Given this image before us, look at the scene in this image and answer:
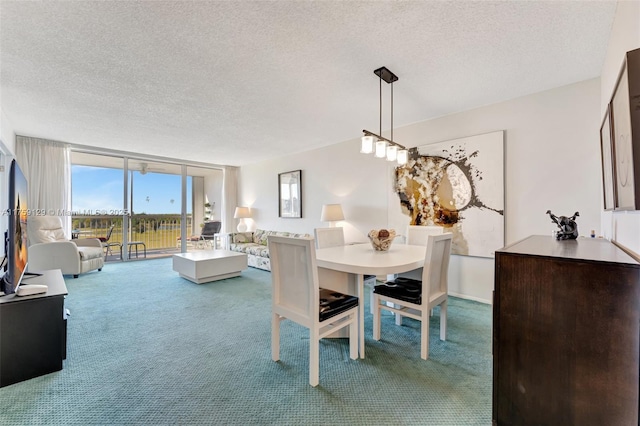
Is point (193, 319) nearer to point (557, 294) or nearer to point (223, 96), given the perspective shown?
point (223, 96)

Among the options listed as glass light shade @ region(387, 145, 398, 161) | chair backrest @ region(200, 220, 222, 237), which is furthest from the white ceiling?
chair backrest @ region(200, 220, 222, 237)

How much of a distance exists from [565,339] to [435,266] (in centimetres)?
117

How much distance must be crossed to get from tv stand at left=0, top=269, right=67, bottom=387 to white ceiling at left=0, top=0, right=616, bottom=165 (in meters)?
1.84

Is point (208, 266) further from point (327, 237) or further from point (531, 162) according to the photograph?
point (531, 162)

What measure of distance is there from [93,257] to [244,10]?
4.90 meters

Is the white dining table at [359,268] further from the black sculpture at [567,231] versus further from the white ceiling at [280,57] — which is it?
the white ceiling at [280,57]

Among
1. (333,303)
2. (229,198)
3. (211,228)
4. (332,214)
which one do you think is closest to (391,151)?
(333,303)

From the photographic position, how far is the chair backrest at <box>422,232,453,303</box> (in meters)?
1.99

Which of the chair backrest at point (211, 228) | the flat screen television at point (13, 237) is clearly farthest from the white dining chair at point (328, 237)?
the chair backrest at point (211, 228)

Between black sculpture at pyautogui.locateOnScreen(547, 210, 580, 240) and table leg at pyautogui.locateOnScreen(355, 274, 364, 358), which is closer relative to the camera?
black sculpture at pyautogui.locateOnScreen(547, 210, 580, 240)

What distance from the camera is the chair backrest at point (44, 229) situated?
425 cm

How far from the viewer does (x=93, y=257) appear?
4.61 meters

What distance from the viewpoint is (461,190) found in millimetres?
3355

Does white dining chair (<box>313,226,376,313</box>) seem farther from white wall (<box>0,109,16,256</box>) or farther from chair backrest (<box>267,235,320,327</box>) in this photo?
white wall (<box>0,109,16,256</box>)
